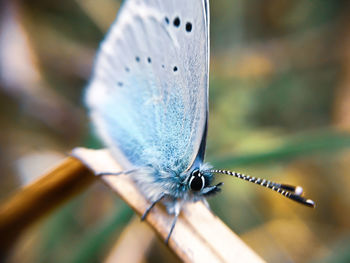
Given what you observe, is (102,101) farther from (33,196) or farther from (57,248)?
(57,248)

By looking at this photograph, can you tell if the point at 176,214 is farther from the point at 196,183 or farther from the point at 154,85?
the point at 154,85

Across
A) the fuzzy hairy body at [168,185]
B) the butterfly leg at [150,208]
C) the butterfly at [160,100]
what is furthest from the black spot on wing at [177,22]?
the butterfly leg at [150,208]

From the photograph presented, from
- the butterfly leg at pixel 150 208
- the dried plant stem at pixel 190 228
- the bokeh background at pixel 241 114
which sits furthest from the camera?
the bokeh background at pixel 241 114

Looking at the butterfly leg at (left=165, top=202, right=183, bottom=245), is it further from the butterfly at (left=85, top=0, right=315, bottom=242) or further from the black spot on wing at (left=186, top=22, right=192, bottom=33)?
the black spot on wing at (left=186, top=22, right=192, bottom=33)

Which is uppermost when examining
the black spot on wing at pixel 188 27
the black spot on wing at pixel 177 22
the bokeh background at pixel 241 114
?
the black spot on wing at pixel 177 22

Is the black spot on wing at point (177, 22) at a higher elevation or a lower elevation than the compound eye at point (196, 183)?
higher

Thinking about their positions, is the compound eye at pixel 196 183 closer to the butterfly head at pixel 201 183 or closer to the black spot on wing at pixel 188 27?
the butterfly head at pixel 201 183

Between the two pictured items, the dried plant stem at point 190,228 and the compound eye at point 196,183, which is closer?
the dried plant stem at point 190,228

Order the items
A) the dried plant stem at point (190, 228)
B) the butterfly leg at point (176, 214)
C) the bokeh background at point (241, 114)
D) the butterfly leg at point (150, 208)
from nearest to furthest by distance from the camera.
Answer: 1. the dried plant stem at point (190, 228)
2. the butterfly leg at point (176, 214)
3. the butterfly leg at point (150, 208)
4. the bokeh background at point (241, 114)
